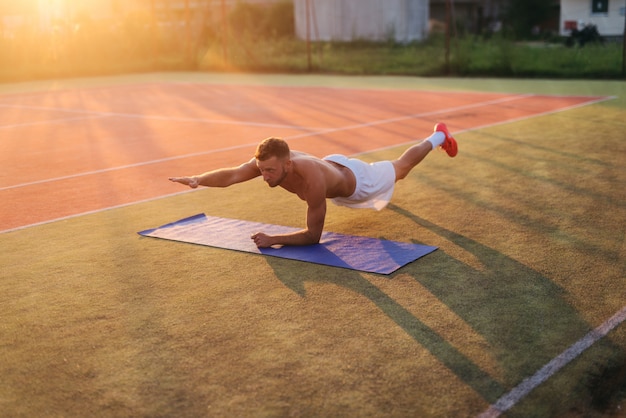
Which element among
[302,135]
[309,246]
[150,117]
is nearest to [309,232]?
[309,246]

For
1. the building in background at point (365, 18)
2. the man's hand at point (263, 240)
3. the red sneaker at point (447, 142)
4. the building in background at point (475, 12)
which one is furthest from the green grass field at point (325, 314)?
the building in background at point (475, 12)

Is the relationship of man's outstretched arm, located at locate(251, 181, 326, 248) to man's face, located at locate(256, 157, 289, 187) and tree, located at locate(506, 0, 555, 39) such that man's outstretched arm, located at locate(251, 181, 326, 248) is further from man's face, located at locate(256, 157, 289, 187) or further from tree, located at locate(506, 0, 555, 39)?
tree, located at locate(506, 0, 555, 39)

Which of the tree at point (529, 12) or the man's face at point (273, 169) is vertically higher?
the tree at point (529, 12)

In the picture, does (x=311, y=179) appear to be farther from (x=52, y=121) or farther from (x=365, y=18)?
(x=365, y=18)

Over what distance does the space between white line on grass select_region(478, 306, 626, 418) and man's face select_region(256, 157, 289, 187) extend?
1.98 metres

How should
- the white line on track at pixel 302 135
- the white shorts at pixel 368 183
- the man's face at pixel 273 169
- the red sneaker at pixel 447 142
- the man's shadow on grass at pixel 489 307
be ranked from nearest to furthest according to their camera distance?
the man's shadow on grass at pixel 489 307
the man's face at pixel 273 169
the white shorts at pixel 368 183
the red sneaker at pixel 447 142
the white line on track at pixel 302 135

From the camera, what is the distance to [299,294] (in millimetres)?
4258

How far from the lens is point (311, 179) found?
16.0ft

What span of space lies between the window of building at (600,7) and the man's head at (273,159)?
3135 cm

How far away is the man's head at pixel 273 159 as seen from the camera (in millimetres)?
4680

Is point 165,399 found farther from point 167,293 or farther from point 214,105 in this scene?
point 214,105

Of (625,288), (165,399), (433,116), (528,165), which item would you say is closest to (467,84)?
(433,116)

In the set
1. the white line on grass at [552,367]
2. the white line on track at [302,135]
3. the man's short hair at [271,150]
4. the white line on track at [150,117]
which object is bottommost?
the white line on grass at [552,367]

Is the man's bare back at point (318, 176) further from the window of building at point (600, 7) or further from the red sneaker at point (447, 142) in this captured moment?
the window of building at point (600, 7)
